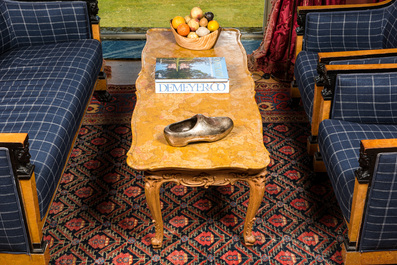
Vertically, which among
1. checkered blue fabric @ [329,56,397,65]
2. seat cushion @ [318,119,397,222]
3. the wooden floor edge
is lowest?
the wooden floor edge

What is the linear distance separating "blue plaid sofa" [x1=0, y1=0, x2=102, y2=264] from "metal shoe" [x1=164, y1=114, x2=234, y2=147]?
22.2 inches

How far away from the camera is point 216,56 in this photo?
272 cm

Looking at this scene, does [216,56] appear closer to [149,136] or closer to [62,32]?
[149,136]

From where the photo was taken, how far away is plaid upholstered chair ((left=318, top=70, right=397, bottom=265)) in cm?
178

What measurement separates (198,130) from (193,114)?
0.22 meters

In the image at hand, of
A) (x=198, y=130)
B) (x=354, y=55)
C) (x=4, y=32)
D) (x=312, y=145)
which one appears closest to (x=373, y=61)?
(x=354, y=55)

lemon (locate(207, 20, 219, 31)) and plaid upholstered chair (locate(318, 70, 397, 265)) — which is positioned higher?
lemon (locate(207, 20, 219, 31))

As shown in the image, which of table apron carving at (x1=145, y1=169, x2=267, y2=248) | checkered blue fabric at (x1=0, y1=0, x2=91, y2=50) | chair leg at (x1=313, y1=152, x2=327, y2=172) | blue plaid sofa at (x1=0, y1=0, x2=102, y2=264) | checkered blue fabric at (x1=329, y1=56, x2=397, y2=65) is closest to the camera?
blue plaid sofa at (x1=0, y1=0, x2=102, y2=264)

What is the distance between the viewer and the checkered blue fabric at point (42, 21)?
310 cm

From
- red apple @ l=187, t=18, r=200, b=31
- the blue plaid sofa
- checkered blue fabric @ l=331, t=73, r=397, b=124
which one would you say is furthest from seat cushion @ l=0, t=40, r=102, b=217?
checkered blue fabric @ l=331, t=73, r=397, b=124

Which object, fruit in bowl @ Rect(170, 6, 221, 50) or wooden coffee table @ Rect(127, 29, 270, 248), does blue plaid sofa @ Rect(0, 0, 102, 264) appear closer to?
wooden coffee table @ Rect(127, 29, 270, 248)

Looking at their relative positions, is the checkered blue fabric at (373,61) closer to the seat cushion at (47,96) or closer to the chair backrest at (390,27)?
the chair backrest at (390,27)

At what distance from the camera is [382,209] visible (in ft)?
6.12

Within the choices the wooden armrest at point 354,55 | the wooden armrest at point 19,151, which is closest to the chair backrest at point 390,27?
the wooden armrest at point 354,55
